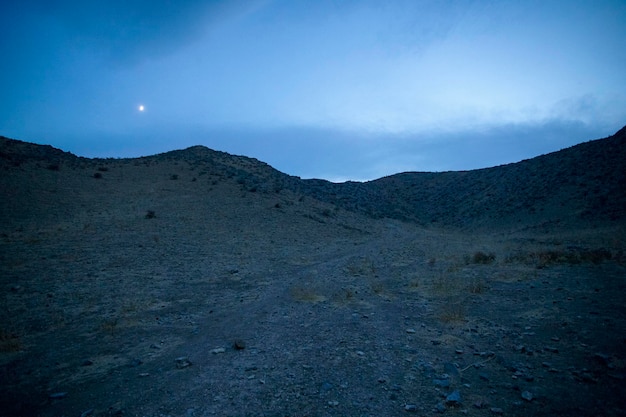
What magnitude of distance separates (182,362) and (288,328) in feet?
8.60

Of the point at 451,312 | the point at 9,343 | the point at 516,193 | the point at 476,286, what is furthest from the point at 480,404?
the point at 516,193

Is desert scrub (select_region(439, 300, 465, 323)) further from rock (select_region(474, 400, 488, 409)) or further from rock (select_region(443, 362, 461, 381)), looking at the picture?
rock (select_region(474, 400, 488, 409))

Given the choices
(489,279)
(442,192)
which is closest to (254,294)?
(489,279)

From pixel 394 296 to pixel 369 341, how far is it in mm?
4077

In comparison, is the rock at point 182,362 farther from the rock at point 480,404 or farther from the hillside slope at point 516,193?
the hillside slope at point 516,193

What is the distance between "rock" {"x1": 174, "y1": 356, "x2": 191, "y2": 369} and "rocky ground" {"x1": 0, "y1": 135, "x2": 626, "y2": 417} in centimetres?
2

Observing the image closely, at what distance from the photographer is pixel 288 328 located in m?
8.11

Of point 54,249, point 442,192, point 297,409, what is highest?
point 442,192

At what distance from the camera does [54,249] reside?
1448 cm

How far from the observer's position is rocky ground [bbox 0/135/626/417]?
4984 millimetres

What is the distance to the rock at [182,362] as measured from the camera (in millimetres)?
6222

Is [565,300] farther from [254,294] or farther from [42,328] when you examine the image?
[42,328]

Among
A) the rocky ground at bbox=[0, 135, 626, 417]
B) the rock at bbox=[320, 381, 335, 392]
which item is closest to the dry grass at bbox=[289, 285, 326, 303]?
the rocky ground at bbox=[0, 135, 626, 417]

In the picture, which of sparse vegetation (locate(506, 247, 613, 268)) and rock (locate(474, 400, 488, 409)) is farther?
sparse vegetation (locate(506, 247, 613, 268))
